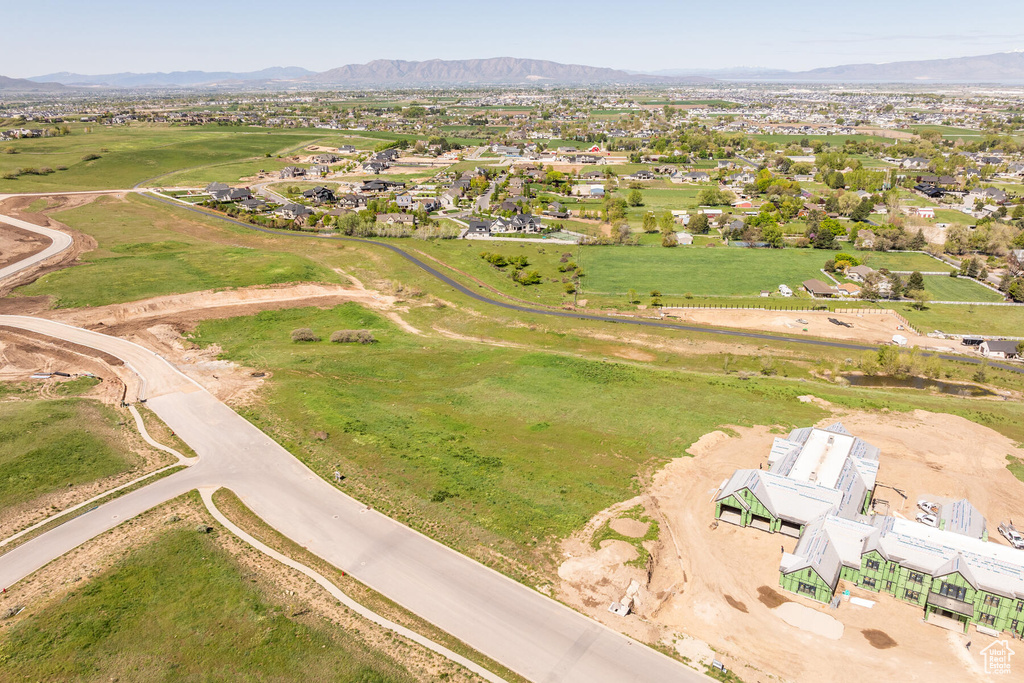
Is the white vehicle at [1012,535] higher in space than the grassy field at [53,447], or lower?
lower

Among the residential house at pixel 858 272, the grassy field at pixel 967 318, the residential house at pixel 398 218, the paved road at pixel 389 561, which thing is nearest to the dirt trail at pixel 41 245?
the paved road at pixel 389 561

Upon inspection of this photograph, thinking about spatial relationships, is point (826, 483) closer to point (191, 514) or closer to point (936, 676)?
point (936, 676)

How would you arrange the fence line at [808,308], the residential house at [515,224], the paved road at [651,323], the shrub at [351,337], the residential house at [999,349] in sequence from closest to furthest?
1. the residential house at [999,349]
2. the shrub at [351,337]
3. the paved road at [651,323]
4. the fence line at [808,308]
5. the residential house at [515,224]

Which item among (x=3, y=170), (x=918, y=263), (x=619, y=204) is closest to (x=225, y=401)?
(x=619, y=204)

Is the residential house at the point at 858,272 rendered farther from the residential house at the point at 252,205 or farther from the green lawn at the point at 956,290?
the residential house at the point at 252,205

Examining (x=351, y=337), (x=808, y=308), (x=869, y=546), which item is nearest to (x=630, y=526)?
(x=869, y=546)

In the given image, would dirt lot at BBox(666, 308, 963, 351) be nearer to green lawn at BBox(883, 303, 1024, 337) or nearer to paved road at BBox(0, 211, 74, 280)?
green lawn at BBox(883, 303, 1024, 337)

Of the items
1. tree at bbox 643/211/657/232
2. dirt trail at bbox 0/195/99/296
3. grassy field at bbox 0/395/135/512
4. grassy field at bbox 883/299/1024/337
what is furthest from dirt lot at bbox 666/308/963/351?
dirt trail at bbox 0/195/99/296

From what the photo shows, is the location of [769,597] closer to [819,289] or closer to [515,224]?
[819,289]
